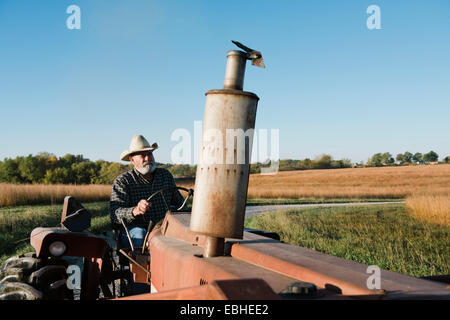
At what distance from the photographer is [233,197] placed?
2012 mm

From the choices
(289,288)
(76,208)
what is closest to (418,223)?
(76,208)

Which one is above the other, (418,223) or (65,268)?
(65,268)

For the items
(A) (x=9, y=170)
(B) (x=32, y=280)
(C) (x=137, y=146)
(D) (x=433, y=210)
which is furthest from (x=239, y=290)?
(A) (x=9, y=170)

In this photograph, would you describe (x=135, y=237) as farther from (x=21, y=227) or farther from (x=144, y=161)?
(x=21, y=227)

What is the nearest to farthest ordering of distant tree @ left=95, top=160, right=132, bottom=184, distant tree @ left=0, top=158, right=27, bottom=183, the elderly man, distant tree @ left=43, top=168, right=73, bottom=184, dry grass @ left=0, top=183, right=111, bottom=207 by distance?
1. the elderly man
2. dry grass @ left=0, top=183, right=111, bottom=207
3. distant tree @ left=95, top=160, right=132, bottom=184
4. distant tree @ left=0, top=158, right=27, bottom=183
5. distant tree @ left=43, top=168, right=73, bottom=184

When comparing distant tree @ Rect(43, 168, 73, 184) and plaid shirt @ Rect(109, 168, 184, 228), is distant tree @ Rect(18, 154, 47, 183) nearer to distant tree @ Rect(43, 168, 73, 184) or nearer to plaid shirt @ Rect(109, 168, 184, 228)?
distant tree @ Rect(43, 168, 73, 184)

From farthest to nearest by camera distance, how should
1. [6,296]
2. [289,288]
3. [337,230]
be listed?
[337,230], [6,296], [289,288]

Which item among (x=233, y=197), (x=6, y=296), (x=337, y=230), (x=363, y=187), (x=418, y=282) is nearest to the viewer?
(x=418, y=282)

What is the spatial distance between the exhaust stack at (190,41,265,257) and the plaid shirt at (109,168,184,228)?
7.14 feet

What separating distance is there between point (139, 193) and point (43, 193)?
1645 cm

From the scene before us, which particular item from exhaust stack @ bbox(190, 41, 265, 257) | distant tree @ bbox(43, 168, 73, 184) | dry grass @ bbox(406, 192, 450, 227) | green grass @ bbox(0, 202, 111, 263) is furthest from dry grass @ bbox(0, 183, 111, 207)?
exhaust stack @ bbox(190, 41, 265, 257)

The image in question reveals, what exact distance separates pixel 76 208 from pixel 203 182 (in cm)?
190

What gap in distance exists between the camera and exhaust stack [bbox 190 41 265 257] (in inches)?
79.0
